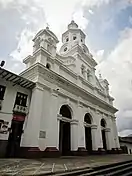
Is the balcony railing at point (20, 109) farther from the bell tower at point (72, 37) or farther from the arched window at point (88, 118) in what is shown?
the bell tower at point (72, 37)

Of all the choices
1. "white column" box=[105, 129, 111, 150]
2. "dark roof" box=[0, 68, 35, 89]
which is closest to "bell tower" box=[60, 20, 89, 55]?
"dark roof" box=[0, 68, 35, 89]

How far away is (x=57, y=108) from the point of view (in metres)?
13.7

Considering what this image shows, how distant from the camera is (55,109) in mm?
13250

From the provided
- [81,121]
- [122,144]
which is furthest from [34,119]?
[122,144]

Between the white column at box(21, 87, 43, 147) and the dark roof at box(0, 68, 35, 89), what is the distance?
68 cm

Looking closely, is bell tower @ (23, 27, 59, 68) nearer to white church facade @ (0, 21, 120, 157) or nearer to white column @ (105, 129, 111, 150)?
white church facade @ (0, 21, 120, 157)

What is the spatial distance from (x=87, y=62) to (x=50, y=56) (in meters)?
9.42

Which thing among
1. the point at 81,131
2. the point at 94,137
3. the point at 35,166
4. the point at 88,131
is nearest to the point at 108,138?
the point at 88,131

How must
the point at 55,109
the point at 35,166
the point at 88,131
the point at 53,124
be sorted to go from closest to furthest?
the point at 35,166 < the point at 53,124 < the point at 55,109 < the point at 88,131

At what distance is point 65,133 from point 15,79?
8766mm

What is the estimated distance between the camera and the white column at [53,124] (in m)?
11.9

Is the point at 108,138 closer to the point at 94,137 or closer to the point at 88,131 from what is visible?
the point at 88,131

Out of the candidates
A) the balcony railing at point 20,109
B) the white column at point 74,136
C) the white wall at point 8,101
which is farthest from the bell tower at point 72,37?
the balcony railing at point 20,109

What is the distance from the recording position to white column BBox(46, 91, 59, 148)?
39.0 feet
